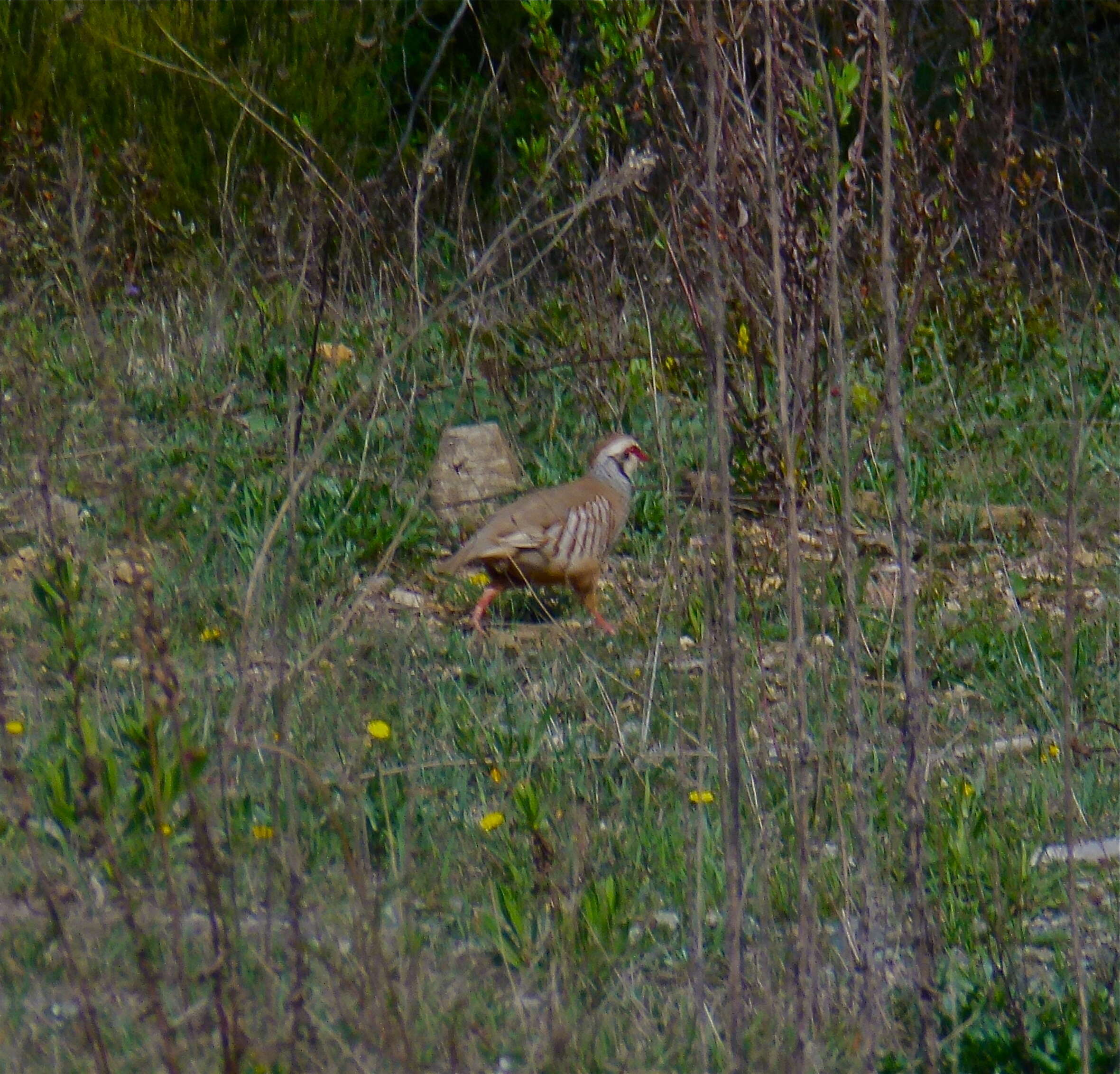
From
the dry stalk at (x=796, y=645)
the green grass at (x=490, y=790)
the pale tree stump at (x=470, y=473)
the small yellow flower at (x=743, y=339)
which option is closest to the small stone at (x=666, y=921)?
the green grass at (x=490, y=790)

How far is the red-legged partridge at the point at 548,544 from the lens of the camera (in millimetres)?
5156

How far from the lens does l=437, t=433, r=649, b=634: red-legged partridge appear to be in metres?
5.16

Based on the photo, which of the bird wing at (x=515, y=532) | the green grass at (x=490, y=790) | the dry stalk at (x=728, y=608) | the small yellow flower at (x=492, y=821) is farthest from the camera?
the bird wing at (x=515, y=532)

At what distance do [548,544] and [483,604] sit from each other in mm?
291

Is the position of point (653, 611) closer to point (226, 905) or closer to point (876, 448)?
point (876, 448)

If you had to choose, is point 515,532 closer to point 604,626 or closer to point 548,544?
point 548,544

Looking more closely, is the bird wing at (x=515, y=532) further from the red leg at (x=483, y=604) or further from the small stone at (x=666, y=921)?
the small stone at (x=666, y=921)

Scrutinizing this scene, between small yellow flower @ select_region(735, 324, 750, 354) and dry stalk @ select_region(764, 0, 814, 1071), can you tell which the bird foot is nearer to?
small yellow flower @ select_region(735, 324, 750, 354)

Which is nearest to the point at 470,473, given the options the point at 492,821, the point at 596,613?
the point at 596,613

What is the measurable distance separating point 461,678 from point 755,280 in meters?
2.12

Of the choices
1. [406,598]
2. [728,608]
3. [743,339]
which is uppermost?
[728,608]

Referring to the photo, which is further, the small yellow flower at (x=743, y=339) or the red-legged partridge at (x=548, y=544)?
the small yellow flower at (x=743, y=339)

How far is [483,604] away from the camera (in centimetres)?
523

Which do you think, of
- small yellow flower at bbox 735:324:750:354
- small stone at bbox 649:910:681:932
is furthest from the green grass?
small yellow flower at bbox 735:324:750:354
